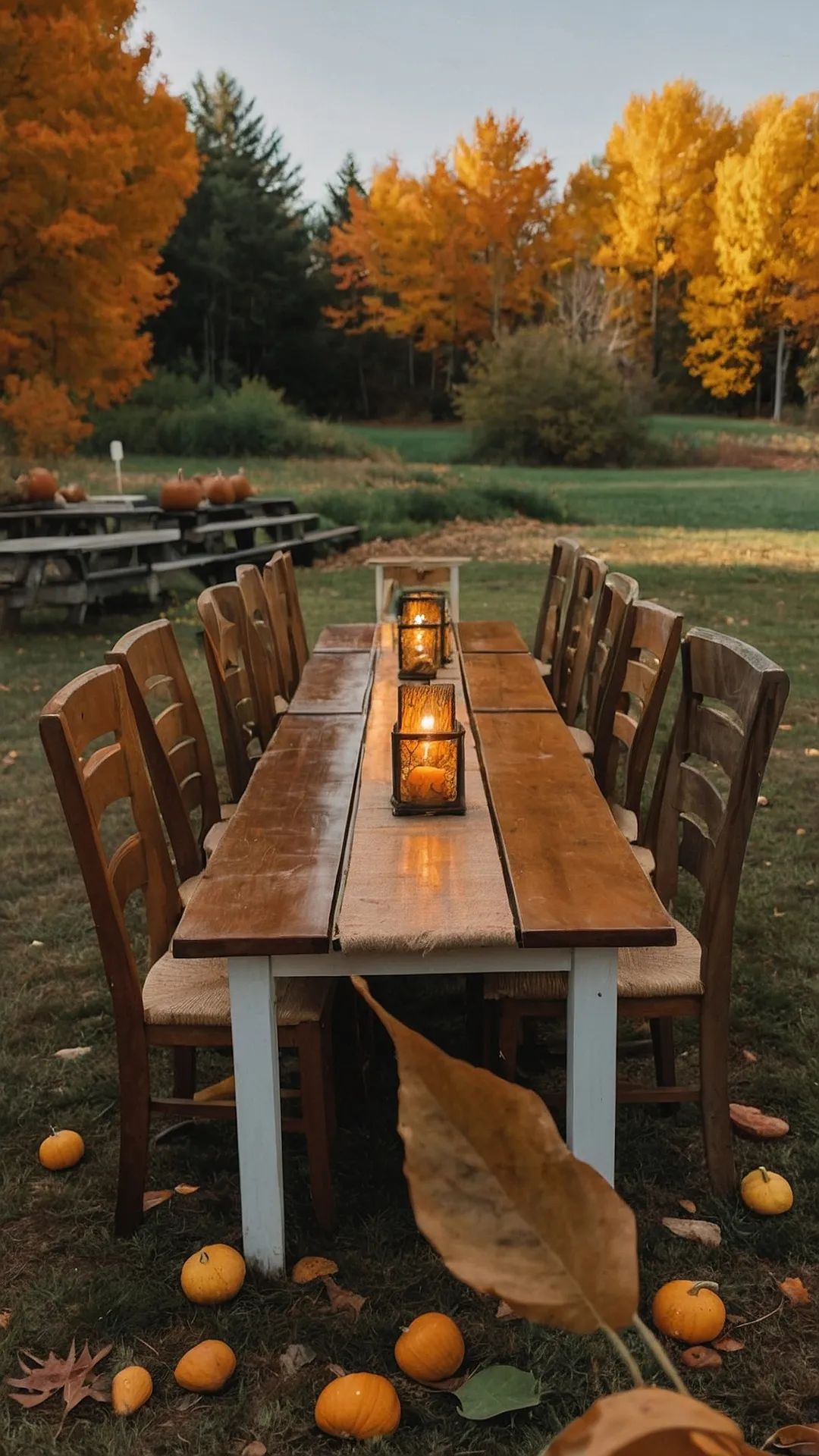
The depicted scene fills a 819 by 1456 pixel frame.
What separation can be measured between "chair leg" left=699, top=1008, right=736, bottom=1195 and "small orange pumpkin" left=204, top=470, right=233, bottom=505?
8359mm

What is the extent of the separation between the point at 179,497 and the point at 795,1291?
8.14 metres

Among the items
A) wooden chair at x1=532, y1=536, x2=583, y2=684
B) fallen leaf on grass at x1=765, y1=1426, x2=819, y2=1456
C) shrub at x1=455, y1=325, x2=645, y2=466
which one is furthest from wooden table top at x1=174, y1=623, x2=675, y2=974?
shrub at x1=455, y1=325, x2=645, y2=466

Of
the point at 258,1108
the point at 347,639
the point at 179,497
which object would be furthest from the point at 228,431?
the point at 258,1108

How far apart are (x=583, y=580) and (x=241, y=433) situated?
1542 cm

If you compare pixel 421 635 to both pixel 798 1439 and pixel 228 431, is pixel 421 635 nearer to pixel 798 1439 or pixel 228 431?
pixel 798 1439

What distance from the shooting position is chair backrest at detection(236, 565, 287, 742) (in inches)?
143

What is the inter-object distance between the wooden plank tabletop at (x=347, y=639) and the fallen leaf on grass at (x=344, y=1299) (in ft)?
8.21

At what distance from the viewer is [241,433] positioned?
18469 millimetres

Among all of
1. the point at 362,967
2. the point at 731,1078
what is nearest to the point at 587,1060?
the point at 362,967

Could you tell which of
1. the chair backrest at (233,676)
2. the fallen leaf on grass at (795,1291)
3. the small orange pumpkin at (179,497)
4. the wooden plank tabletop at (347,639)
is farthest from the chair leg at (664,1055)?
the small orange pumpkin at (179,497)

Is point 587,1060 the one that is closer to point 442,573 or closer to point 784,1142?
point 784,1142

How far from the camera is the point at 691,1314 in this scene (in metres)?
1.80

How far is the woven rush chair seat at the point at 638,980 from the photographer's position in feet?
6.91

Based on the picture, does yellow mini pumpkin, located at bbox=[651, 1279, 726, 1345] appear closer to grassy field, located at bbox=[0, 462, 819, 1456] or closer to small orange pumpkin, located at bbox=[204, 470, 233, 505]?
grassy field, located at bbox=[0, 462, 819, 1456]
